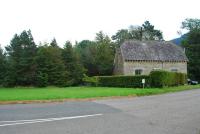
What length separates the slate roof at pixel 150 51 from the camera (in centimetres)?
5153

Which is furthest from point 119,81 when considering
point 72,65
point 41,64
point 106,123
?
point 106,123

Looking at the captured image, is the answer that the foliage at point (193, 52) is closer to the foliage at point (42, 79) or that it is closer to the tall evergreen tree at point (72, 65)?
the tall evergreen tree at point (72, 65)

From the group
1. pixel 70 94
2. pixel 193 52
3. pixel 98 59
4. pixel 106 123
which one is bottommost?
pixel 106 123

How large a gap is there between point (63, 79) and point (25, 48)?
9.07 meters

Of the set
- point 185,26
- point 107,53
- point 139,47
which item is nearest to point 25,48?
point 107,53

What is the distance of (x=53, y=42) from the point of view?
58844 millimetres

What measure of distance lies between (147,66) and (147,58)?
4.22 feet

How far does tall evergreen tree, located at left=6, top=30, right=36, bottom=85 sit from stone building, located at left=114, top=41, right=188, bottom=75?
14413 mm

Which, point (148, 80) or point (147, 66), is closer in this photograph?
point (148, 80)

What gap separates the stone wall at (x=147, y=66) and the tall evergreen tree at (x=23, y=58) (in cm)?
1558

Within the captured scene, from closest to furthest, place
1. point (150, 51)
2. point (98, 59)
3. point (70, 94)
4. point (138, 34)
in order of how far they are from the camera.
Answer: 1. point (70, 94)
2. point (150, 51)
3. point (98, 59)
4. point (138, 34)

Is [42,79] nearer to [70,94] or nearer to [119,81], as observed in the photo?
[119,81]

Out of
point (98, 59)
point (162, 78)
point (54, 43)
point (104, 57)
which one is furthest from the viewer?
point (98, 59)

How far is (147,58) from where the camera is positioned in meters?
52.0
